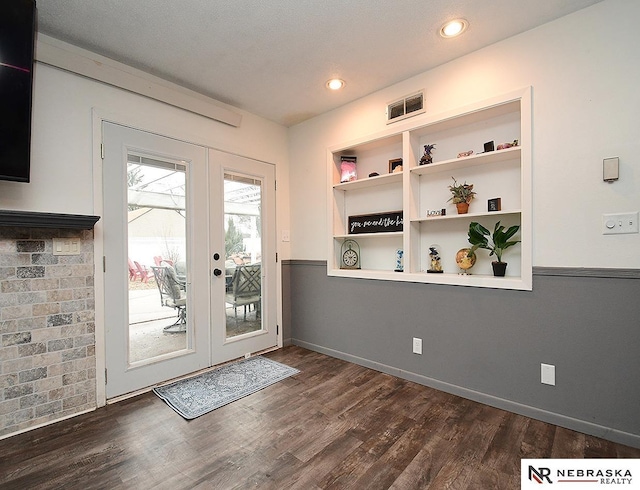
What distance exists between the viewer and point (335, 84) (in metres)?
2.85

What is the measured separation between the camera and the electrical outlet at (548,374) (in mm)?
2064

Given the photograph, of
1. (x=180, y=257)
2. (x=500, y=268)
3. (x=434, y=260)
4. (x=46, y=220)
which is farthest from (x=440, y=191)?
(x=46, y=220)

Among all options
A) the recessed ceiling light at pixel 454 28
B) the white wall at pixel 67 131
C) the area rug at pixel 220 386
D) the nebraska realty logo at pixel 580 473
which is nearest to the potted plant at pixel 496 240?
the nebraska realty logo at pixel 580 473

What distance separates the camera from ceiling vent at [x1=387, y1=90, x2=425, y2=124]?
2701 millimetres

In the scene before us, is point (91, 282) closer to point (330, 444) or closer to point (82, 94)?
point (82, 94)

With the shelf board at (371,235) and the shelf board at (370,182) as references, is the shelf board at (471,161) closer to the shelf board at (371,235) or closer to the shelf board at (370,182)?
the shelf board at (370,182)

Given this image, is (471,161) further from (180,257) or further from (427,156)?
(180,257)

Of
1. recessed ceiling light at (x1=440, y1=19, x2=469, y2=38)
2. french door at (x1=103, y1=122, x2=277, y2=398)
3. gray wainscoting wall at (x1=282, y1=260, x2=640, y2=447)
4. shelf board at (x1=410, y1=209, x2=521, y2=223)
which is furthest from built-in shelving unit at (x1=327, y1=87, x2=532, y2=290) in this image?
french door at (x1=103, y1=122, x2=277, y2=398)

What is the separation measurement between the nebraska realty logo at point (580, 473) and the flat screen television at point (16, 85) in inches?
130

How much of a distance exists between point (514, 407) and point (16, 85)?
381 cm

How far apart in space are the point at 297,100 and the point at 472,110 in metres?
1.67

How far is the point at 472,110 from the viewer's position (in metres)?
2.40

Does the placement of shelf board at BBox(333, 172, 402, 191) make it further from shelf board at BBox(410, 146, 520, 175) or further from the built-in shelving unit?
shelf board at BBox(410, 146, 520, 175)

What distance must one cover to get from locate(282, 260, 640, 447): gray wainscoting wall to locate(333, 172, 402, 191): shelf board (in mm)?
998
